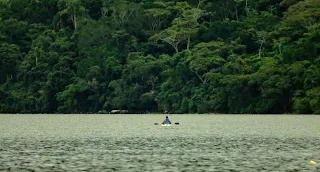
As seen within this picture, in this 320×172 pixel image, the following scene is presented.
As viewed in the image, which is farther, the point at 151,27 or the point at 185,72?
the point at 151,27

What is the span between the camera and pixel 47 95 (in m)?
156

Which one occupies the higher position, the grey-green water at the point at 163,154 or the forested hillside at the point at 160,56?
the forested hillside at the point at 160,56

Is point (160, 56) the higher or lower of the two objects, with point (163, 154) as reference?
higher

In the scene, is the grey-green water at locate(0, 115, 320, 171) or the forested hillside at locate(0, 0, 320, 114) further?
the forested hillside at locate(0, 0, 320, 114)

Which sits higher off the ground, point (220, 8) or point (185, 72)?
point (220, 8)

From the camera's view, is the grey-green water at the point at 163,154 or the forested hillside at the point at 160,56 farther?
the forested hillside at the point at 160,56

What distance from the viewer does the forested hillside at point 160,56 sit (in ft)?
420

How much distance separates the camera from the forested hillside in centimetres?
12798

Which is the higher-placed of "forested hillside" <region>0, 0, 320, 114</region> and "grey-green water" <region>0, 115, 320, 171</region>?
"forested hillside" <region>0, 0, 320, 114</region>

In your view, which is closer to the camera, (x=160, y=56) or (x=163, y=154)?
(x=163, y=154)

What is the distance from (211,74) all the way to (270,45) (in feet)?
66.8

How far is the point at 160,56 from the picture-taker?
15625 cm

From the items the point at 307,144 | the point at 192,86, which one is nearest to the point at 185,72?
the point at 192,86

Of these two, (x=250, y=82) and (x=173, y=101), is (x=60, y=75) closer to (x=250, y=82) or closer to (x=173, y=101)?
(x=173, y=101)
